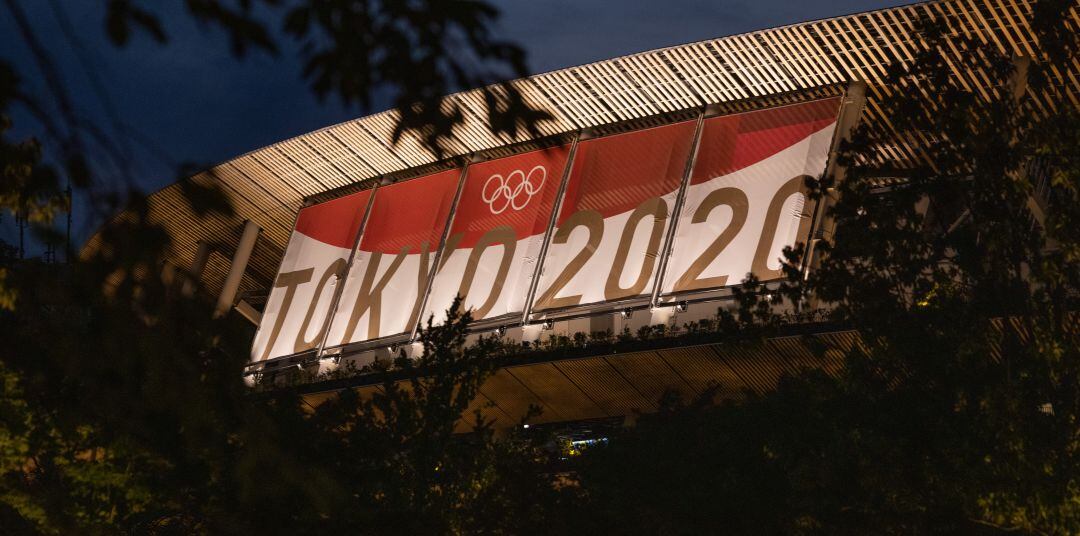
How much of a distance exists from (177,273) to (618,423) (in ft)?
101

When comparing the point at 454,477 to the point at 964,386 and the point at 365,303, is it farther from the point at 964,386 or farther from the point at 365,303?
the point at 365,303

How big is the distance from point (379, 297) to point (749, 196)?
1110 centimetres

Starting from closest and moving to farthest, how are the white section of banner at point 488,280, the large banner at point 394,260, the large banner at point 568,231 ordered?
the large banner at point 568,231, the white section of banner at point 488,280, the large banner at point 394,260

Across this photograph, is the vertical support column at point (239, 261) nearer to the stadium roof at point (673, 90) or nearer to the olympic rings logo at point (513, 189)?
the stadium roof at point (673, 90)

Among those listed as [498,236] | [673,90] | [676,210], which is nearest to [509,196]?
[498,236]

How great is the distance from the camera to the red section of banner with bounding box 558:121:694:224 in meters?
32.8

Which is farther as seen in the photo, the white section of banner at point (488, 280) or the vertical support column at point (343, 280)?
the vertical support column at point (343, 280)

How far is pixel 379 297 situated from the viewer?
119 feet

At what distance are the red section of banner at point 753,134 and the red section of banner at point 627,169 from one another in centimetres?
58

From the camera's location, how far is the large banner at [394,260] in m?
35.6

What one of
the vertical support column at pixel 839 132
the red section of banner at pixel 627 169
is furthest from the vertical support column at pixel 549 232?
the vertical support column at pixel 839 132

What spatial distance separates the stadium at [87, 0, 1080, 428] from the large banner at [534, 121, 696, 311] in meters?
0.05

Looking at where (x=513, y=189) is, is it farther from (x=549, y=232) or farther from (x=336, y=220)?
(x=336, y=220)

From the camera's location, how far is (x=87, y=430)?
17.4 m
